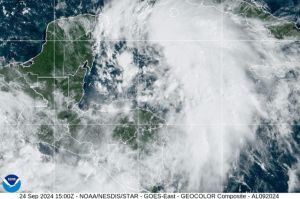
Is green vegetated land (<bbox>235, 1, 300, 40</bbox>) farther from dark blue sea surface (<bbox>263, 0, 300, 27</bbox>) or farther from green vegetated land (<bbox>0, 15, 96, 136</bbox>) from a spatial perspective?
green vegetated land (<bbox>0, 15, 96, 136</bbox>)

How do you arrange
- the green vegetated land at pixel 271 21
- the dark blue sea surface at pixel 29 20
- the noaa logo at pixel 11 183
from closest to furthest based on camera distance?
1. the green vegetated land at pixel 271 21
2. the noaa logo at pixel 11 183
3. the dark blue sea surface at pixel 29 20

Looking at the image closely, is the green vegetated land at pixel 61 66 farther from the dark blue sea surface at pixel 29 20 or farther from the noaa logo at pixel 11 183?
the noaa logo at pixel 11 183

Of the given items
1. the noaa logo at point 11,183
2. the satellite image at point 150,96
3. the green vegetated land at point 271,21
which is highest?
the green vegetated land at point 271,21

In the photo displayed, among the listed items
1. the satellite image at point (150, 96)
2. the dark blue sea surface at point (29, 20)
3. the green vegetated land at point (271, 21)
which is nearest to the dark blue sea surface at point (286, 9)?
the satellite image at point (150, 96)

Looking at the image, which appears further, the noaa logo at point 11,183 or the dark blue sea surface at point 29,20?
the dark blue sea surface at point 29,20

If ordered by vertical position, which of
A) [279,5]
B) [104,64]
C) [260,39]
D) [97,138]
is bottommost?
[97,138]

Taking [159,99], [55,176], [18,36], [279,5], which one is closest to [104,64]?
[159,99]

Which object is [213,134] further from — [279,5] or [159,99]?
[279,5]
